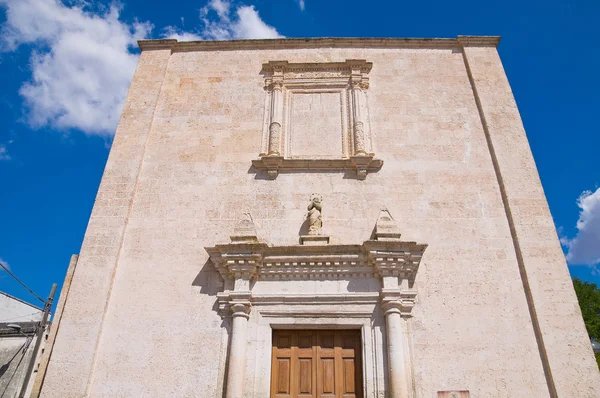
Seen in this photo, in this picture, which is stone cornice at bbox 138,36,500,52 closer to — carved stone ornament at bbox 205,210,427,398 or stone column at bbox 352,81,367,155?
stone column at bbox 352,81,367,155

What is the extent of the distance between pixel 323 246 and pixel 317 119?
3.22 m

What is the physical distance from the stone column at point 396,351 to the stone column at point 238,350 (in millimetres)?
2129

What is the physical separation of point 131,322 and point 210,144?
3705 millimetres

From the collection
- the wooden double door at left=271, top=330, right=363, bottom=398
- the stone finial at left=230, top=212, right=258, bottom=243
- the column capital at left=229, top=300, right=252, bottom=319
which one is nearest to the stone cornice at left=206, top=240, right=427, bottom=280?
the stone finial at left=230, top=212, right=258, bottom=243

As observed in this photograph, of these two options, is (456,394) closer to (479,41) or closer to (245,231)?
(245,231)

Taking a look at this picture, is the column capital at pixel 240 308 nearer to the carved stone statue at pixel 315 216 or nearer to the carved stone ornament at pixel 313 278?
the carved stone ornament at pixel 313 278

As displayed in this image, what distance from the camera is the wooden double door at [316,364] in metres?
6.98

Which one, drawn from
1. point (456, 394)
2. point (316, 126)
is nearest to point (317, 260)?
point (456, 394)

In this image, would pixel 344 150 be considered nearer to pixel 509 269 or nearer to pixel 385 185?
pixel 385 185

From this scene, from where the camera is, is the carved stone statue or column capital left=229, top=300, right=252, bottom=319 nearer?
column capital left=229, top=300, right=252, bottom=319

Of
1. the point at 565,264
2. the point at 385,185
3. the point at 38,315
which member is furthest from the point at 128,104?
the point at 38,315

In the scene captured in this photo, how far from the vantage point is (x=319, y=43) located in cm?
1098

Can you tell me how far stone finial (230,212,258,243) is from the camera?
306 inches

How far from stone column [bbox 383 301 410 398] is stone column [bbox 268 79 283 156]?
366 cm
